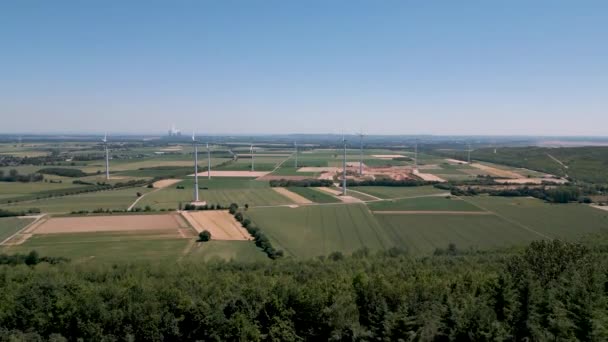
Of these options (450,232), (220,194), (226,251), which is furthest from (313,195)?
(226,251)

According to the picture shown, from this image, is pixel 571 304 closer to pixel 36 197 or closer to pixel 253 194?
pixel 253 194

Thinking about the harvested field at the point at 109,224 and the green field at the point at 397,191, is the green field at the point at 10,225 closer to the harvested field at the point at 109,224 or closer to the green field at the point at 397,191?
the harvested field at the point at 109,224

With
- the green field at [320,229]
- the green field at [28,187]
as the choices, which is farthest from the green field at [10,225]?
the green field at [320,229]

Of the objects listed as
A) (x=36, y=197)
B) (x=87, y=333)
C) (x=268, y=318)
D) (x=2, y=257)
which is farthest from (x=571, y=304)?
(x=36, y=197)

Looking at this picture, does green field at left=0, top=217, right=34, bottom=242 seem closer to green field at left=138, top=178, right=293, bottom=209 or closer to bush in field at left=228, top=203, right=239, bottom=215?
green field at left=138, top=178, right=293, bottom=209

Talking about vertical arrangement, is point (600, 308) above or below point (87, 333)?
above

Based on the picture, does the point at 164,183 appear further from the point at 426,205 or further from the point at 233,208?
the point at 426,205

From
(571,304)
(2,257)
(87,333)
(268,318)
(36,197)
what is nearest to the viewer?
(571,304)
